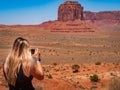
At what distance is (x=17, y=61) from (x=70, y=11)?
13943 centimetres

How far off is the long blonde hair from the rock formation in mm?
136047

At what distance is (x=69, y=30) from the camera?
126 meters

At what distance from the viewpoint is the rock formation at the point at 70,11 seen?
464ft

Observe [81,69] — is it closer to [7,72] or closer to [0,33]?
[7,72]

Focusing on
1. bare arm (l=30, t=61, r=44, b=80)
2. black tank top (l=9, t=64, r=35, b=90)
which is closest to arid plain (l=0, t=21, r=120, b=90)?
black tank top (l=9, t=64, r=35, b=90)

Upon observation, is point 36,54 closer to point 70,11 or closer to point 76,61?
point 76,61

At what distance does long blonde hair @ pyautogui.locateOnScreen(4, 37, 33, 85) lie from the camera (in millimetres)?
3979

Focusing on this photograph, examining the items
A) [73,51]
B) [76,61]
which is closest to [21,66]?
[76,61]

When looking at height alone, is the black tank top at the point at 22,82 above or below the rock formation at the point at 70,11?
below

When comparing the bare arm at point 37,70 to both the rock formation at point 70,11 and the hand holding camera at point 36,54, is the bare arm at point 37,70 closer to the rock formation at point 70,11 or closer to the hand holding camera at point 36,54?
the hand holding camera at point 36,54

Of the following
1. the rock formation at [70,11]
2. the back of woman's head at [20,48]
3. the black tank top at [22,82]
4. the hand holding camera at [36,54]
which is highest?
the rock formation at [70,11]

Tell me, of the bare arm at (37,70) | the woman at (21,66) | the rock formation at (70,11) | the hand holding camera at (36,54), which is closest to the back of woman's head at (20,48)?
the woman at (21,66)

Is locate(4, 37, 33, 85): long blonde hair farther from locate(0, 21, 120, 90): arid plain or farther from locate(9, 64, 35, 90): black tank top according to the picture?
locate(0, 21, 120, 90): arid plain

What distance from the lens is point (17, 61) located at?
4.00 m
